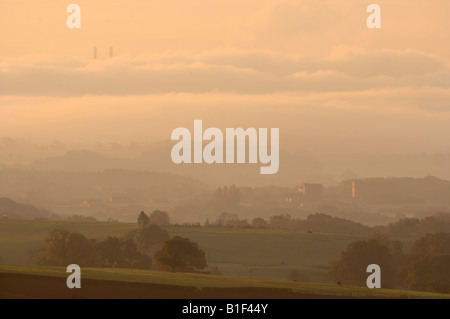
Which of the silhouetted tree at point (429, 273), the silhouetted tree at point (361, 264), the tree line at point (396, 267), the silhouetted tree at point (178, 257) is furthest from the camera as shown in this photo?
the silhouetted tree at point (361, 264)

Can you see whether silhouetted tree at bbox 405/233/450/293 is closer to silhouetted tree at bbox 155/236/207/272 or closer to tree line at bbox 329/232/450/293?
tree line at bbox 329/232/450/293

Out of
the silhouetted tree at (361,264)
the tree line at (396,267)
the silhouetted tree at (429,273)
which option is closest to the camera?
the silhouetted tree at (429,273)

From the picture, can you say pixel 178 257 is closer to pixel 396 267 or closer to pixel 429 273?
pixel 429 273

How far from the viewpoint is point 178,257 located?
138 meters

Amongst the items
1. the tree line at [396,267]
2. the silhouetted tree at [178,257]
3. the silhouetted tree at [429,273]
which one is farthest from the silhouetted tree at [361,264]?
the silhouetted tree at [178,257]

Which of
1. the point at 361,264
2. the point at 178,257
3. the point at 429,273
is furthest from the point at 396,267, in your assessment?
the point at 178,257

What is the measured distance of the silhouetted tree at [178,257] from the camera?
13725 centimetres

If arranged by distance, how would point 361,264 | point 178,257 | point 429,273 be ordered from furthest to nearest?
point 361,264 → point 429,273 → point 178,257

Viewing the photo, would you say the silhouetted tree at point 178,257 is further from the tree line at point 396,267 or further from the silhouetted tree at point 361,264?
the silhouetted tree at point 361,264

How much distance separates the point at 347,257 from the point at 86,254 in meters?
58.1

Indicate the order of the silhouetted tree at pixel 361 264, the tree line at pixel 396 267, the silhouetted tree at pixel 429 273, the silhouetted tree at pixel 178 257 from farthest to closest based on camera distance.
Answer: the silhouetted tree at pixel 361 264, the tree line at pixel 396 267, the silhouetted tree at pixel 429 273, the silhouetted tree at pixel 178 257

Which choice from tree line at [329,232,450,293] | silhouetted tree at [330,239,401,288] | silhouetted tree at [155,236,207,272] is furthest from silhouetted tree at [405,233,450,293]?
silhouetted tree at [155,236,207,272]

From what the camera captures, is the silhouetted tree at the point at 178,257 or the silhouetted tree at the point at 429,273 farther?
the silhouetted tree at the point at 429,273

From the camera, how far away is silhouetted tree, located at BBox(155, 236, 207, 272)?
137 metres
